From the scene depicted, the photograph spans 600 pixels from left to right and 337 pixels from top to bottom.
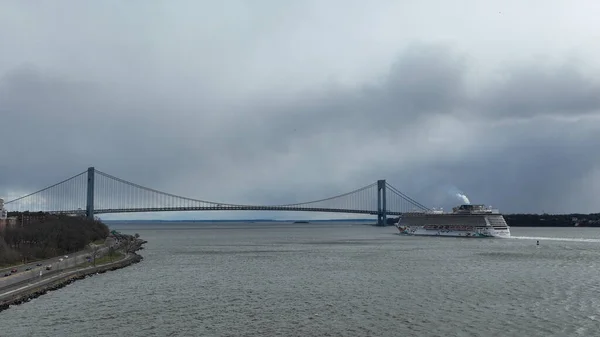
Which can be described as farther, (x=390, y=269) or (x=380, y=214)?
(x=380, y=214)

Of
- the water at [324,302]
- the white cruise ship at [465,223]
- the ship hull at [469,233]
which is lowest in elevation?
the water at [324,302]

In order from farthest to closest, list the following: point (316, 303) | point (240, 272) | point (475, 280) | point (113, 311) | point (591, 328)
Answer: point (240, 272)
point (475, 280)
point (316, 303)
point (113, 311)
point (591, 328)

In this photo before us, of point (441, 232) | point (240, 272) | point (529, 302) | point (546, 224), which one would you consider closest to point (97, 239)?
point (240, 272)

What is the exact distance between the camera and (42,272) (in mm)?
34156

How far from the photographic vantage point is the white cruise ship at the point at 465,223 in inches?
3531

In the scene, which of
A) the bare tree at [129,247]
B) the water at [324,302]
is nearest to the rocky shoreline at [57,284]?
the water at [324,302]

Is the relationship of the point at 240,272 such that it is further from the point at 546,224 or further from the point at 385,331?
the point at 546,224

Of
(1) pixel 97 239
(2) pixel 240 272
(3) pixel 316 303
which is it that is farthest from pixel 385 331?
(1) pixel 97 239

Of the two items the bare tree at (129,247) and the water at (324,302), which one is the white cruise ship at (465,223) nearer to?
the bare tree at (129,247)

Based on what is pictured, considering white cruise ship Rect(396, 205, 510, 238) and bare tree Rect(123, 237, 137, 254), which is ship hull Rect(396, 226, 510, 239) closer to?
white cruise ship Rect(396, 205, 510, 238)

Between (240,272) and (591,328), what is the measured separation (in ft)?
76.8

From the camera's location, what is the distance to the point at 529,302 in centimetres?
2525

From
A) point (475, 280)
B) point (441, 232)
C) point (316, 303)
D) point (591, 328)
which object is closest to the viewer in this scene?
point (591, 328)

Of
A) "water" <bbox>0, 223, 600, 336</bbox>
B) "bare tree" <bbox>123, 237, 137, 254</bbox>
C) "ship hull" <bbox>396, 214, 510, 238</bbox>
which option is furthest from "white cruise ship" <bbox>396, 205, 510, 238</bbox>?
"water" <bbox>0, 223, 600, 336</bbox>
